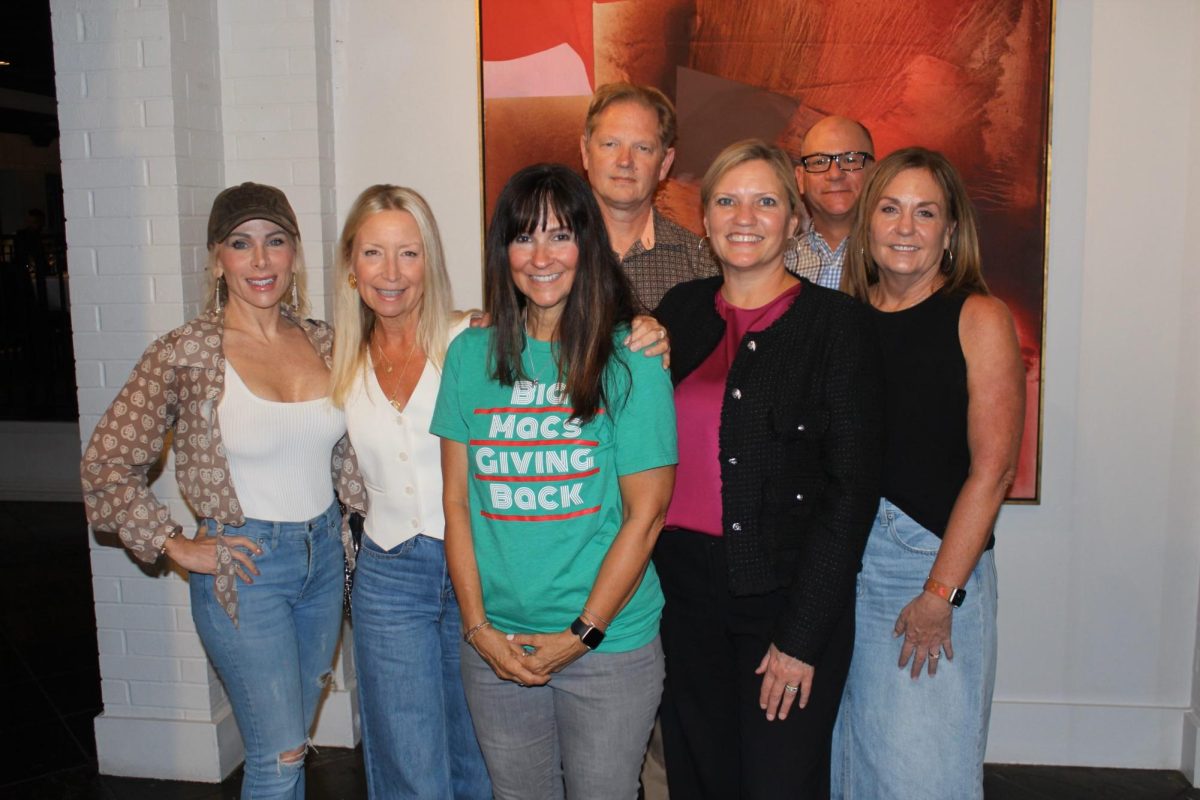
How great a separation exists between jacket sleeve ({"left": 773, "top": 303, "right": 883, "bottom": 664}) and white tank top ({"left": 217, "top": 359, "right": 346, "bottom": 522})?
1219 millimetres

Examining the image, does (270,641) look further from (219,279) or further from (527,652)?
(219,279)

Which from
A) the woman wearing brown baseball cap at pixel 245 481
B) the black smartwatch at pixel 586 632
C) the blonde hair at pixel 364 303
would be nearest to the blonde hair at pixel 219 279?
the woman wearing brown baseball cap at pixel 245 481

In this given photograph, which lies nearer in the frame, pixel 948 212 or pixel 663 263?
pixel 948 212

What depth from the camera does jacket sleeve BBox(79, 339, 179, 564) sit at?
224 centimetres

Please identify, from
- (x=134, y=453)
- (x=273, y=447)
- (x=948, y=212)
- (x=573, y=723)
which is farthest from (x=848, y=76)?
(x=134, y=453)

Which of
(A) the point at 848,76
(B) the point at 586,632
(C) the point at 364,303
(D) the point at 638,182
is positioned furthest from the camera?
(A) the point at 848,76

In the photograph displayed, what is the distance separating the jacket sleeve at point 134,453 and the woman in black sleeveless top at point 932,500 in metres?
1.73

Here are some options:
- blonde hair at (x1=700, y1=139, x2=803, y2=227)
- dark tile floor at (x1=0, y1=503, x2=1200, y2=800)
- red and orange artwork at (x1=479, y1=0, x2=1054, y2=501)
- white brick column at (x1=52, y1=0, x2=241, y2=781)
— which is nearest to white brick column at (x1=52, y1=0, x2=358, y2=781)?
white brick column at (x1=52, y1=0, x2=241, y2=781)

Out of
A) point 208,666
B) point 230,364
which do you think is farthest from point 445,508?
point 208,666

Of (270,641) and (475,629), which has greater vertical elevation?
(475,629)

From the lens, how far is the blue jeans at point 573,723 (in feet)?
6.31

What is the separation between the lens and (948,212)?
210 cm

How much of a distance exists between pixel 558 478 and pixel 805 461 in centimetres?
53

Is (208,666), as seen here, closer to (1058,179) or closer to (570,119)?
(570,119)
